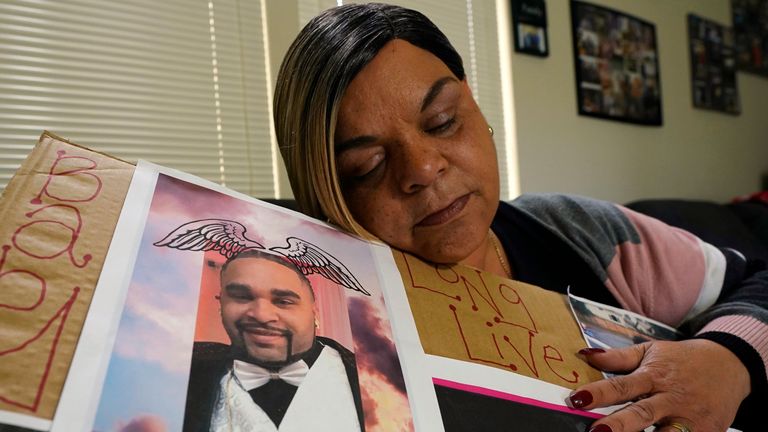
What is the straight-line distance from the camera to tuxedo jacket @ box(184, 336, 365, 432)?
281 mm

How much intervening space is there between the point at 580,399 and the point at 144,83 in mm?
1334

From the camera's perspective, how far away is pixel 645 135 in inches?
96.8

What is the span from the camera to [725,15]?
2.94 metres

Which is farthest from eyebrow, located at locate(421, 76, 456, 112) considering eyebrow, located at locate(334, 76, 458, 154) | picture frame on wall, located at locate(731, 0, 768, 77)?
picture frame on wall, located at locate(731, 0, 768, 77)

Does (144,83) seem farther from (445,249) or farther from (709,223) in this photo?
(709,223)

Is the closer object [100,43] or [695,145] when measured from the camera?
[100,43]

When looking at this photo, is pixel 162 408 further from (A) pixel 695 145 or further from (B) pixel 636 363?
(A) pixel 695 145

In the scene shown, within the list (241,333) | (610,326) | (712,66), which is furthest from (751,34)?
(241,333)

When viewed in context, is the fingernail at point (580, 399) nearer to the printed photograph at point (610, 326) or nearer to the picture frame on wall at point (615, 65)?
the printed photograph at point (610, 326)

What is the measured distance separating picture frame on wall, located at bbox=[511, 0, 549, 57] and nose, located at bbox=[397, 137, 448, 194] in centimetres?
160

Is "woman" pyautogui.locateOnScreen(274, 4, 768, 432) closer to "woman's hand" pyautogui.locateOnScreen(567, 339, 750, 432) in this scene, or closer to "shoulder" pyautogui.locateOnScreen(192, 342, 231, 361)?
"woman's hand" pyautogui.locateOnScreen(567, 339, 750, 432)

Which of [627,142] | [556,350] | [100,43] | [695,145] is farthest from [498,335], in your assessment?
[695,145]

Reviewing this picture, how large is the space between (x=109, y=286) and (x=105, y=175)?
11cm

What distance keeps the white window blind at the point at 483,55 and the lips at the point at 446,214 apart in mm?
1428
